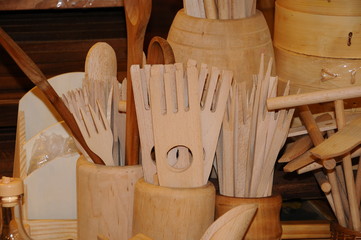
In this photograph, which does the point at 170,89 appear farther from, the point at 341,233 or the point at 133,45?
the point at 341,233

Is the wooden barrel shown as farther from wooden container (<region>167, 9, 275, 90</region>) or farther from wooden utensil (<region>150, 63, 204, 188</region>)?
wooden utensil (<region>150, 63, 204, 188</region>)

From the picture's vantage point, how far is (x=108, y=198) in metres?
0.77

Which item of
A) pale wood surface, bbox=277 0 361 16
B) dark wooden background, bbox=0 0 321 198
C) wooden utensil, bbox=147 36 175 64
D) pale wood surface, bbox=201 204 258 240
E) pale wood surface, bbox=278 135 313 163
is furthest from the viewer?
dark wooden background, bbox=0 0 321 198

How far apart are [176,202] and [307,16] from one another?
42 cm

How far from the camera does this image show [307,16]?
39.6 inches

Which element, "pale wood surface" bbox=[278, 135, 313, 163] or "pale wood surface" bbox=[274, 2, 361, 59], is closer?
"pale wood surface" bbox=[278, 135, 313, 163]

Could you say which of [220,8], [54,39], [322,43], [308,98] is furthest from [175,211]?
[54,39]

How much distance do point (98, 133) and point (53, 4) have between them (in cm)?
82

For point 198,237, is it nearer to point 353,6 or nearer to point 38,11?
point 353,6

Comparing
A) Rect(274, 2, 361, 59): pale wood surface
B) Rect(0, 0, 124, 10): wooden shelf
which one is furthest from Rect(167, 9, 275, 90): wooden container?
Rect(0, 0, 124, 10): wooden shelf

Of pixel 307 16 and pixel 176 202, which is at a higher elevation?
pixel 307 16

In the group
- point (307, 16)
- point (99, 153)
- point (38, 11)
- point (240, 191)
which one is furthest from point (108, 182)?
point (38, 11)

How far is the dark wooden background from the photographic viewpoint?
145 cm

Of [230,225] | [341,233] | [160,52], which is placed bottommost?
[341,233]
